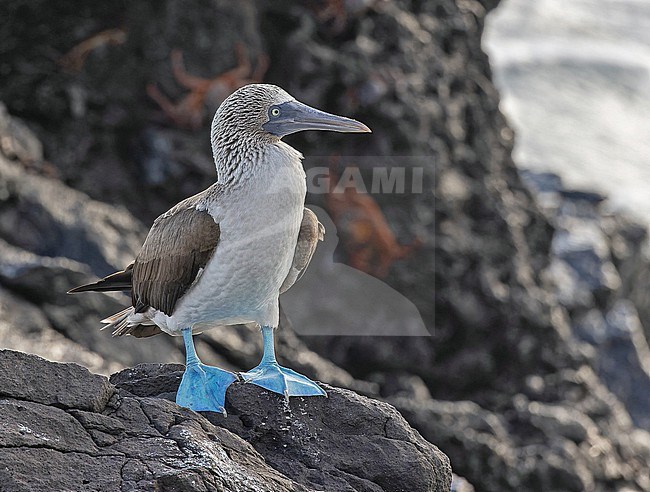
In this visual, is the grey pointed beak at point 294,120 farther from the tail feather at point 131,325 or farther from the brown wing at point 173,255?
the tail feather at point 131,325

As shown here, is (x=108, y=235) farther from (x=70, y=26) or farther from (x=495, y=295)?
(x=495, y=295)

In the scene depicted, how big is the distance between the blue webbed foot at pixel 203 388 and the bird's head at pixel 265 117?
113 cm

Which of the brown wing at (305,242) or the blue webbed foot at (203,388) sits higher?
the brown wing at (305,242)

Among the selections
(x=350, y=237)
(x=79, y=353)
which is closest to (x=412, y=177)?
(x=350, y=237)

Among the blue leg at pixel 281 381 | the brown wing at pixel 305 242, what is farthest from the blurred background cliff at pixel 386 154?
the blue leg at pixel 281 381

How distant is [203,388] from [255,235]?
738 mm

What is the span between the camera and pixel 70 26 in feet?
41.9

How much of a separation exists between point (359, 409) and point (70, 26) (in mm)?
9601

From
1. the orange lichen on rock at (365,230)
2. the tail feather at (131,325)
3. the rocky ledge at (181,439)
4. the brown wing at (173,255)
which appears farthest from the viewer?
the orange lichen on rock at (365,230)

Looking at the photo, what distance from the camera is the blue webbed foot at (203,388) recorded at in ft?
14.2

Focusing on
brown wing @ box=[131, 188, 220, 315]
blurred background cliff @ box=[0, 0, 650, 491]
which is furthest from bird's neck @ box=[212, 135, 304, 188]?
blurred background cliff @ box=[0, 0, 650, 491]

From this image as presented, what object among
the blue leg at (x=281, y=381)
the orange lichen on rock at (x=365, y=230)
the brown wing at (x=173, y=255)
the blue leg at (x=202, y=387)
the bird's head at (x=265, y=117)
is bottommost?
the orange lichen on rock at (x=365, y=230)

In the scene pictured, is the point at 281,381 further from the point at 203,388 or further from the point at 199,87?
the point at 199,87

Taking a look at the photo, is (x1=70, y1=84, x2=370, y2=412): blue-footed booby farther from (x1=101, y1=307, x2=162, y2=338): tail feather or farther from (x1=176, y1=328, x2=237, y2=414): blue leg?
(x1=101, y1=307, x2=162, y2=338): tail feather
